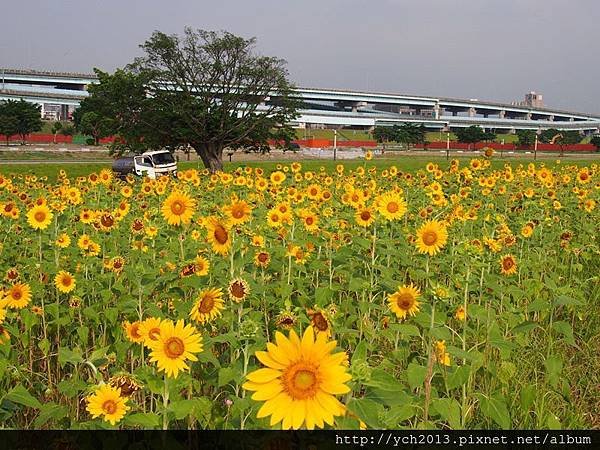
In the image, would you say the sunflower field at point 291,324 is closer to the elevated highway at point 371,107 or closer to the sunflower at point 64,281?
the sunflower at point 64,281

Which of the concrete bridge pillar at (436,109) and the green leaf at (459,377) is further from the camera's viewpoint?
the concrete bridge pillar at (436,109)

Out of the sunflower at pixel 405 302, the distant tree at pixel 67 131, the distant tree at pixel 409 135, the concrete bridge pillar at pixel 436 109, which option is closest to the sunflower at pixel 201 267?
the sunflower at pixel 405 302

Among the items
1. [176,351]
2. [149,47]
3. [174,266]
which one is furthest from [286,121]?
[176,351]

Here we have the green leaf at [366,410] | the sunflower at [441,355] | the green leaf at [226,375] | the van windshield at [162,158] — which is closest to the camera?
the green leaf at [366,410]

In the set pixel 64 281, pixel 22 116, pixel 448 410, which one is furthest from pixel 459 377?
pixel 22 116

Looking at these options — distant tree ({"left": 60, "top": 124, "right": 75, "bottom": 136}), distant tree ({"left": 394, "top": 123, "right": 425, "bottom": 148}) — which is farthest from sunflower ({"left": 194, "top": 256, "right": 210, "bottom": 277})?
distant tree ({"left": 60, "top": 124, "right": 75, "bottom": 136})

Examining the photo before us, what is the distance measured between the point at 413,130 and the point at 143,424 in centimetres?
7236

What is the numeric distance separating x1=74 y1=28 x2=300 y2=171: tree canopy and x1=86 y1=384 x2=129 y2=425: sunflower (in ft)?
80.6

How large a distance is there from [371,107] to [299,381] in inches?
4804

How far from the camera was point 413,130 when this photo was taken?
2815 inches

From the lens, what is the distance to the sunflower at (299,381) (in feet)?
3.66

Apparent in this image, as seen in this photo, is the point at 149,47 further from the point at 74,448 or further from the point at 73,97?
the point at 73,97

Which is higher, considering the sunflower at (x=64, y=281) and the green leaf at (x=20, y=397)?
the green leaf at (x=20, y=397)

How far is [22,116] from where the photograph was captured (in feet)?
187
